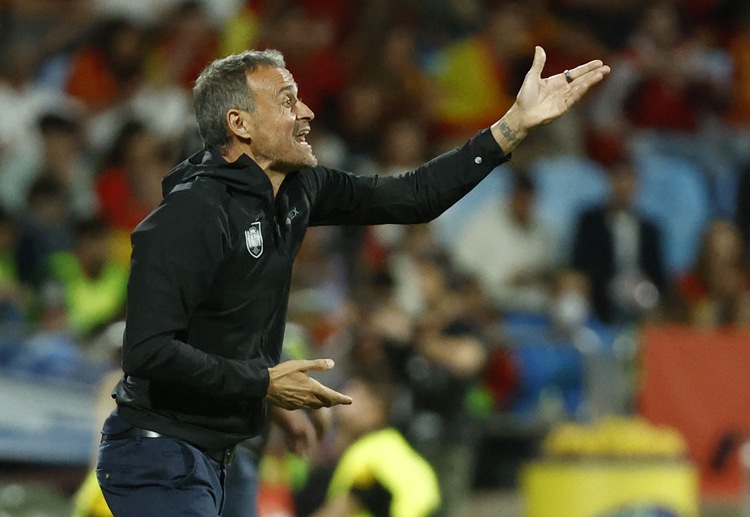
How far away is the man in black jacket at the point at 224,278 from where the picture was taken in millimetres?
3572

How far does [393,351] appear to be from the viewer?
7.65 m

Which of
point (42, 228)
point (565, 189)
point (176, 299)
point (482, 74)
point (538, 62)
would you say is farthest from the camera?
point (482, 74)

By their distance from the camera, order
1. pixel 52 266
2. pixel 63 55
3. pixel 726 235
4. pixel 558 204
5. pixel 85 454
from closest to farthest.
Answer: pixel 85 454 → pixel 52 266 → pixel 726 235 → pixel 558 204 → pixel 63 55

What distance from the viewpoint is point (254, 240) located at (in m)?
3.79

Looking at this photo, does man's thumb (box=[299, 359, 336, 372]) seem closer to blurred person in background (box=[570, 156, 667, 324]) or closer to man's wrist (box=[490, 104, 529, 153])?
man's wrist (box=[490, 104, 529, 153])

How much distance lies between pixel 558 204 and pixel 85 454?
3.86 m

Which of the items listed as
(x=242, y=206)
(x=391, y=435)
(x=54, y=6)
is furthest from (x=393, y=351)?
(x=54, y=6)

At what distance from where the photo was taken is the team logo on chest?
377 centimetres

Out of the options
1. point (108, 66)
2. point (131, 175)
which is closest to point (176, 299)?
point (131, 175)

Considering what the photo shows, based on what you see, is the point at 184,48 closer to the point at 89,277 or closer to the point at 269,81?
the point at 89,277

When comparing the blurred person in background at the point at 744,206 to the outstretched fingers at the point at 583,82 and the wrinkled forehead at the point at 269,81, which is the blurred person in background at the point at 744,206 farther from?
the wrinkled forehead at the point at 269,81

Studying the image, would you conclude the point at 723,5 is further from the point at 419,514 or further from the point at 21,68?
the point at 419,514

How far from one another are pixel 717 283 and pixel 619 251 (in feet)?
2.17

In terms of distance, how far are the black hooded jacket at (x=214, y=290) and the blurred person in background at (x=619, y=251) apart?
204 inches
